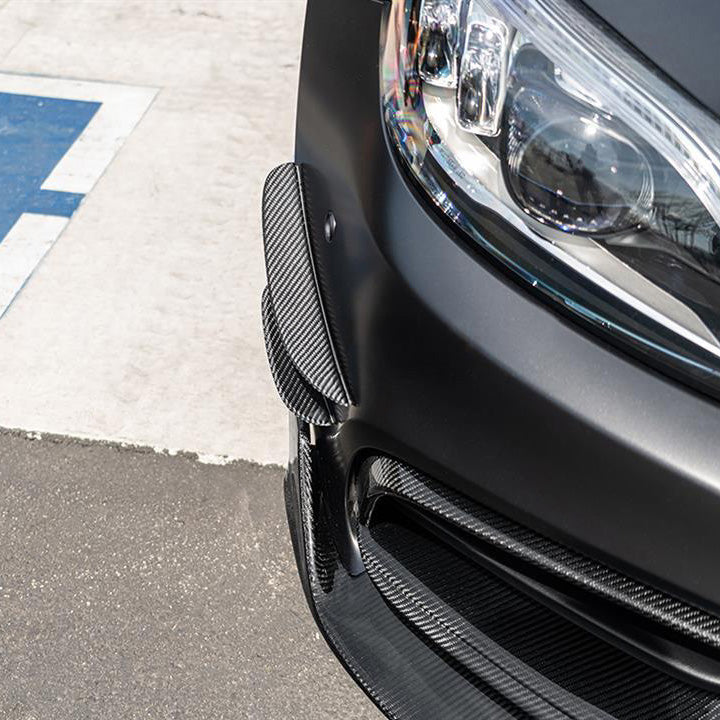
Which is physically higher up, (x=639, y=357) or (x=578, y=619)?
(x=639, y=357)

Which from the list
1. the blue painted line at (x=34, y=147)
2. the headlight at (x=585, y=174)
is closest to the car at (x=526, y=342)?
the headlight at (x=585, y=174)

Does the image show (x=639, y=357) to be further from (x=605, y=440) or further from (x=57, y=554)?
(x=57, y=554)

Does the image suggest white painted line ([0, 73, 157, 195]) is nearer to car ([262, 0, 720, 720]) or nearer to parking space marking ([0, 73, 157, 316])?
parking space marking ([0, 73, 157, 316])

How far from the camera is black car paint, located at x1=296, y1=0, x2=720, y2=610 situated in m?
1.17

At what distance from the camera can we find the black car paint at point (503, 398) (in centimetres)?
117

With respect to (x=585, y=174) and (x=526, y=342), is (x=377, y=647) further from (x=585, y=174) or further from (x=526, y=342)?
(x=585, y=174)

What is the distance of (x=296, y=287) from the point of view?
1.58 meters

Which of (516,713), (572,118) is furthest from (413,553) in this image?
(572,118)

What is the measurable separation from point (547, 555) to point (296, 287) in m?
0.50

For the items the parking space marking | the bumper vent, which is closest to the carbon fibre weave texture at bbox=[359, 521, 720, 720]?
the bumper vent

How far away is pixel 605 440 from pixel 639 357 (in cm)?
10

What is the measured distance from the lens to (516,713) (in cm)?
150

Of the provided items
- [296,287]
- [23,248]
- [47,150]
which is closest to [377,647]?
[296,287]

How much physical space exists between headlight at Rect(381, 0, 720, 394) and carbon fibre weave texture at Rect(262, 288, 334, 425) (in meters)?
0.33
